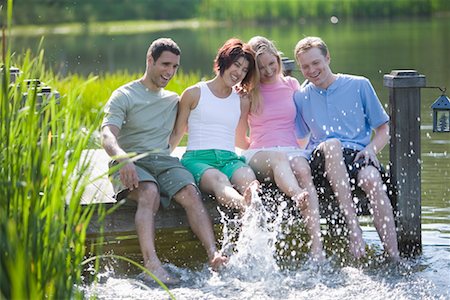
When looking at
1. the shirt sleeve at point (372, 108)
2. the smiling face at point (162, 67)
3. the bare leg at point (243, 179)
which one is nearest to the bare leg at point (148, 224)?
the bare leg at point (243, 179)

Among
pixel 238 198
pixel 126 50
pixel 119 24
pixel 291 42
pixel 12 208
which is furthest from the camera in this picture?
pixel 119 24

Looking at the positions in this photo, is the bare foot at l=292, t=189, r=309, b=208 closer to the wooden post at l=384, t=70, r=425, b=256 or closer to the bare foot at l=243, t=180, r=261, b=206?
the bare foot at l=243, t=180, r=261, b=206

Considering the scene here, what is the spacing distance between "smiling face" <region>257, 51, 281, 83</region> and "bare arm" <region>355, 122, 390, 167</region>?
0.58 m

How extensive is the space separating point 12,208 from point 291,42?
56.8 feet

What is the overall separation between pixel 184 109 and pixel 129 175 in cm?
62

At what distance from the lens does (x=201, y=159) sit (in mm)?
5238

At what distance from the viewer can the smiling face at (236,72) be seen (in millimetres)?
5148

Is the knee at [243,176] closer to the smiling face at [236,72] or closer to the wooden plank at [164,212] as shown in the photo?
the wooden plank at [164,212]

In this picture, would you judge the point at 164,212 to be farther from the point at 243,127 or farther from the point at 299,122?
the point at 299,122

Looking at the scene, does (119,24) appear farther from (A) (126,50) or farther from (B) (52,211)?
(B) (52,211)

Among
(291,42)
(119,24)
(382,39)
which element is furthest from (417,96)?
(119,24)

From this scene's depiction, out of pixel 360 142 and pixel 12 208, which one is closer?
pixel 12 208

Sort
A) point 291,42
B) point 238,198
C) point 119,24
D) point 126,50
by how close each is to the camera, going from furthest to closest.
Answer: point 119,24
point 126,50
point 291,42
point 238,198

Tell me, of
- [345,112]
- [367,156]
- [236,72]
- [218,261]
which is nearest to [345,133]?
[345,112]
